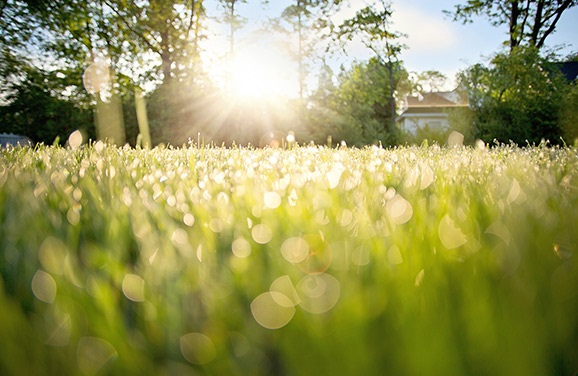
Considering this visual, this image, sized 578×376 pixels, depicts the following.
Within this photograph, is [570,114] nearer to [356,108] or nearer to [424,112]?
[356,108]

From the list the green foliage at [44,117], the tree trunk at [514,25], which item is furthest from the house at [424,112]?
the green foliage at [44,117]

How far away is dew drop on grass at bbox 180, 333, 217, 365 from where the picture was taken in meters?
0.50

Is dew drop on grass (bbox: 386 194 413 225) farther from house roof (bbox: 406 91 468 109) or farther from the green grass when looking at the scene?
house roof (bbox: 406 91 468 109)

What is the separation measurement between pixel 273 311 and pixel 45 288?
0.34 m

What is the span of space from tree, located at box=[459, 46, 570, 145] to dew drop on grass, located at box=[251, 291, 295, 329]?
20797 millimetres

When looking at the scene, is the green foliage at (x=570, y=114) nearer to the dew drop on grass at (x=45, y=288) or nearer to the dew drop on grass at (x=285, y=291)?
the dew drop on grass at (x=285, y=291)

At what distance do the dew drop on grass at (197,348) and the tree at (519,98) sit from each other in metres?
20.9

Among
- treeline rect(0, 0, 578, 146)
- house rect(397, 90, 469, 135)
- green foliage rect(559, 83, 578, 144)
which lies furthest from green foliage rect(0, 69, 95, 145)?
house rect(397, 90, 469, 135)

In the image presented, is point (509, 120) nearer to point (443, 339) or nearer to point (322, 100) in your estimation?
point (322, 100)

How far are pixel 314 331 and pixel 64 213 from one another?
138 centimetres

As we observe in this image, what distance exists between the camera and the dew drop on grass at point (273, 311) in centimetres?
54

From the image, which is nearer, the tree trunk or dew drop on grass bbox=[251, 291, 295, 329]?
dew drop on grass bbox=[251, 291, 295, 329]

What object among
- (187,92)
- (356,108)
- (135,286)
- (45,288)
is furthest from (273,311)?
(356,108)

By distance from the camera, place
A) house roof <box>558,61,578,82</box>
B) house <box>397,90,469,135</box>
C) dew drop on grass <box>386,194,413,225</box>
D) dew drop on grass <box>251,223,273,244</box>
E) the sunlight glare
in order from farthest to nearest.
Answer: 1. house <box>397,90,469,135</box>
2. house roof <box>558,61,578,82</box>
3. the sunlight glare
4. dew drop on grass <box>386,194,413,225</box>
5. dew drop on grass <box>251,223,273,244</box>
